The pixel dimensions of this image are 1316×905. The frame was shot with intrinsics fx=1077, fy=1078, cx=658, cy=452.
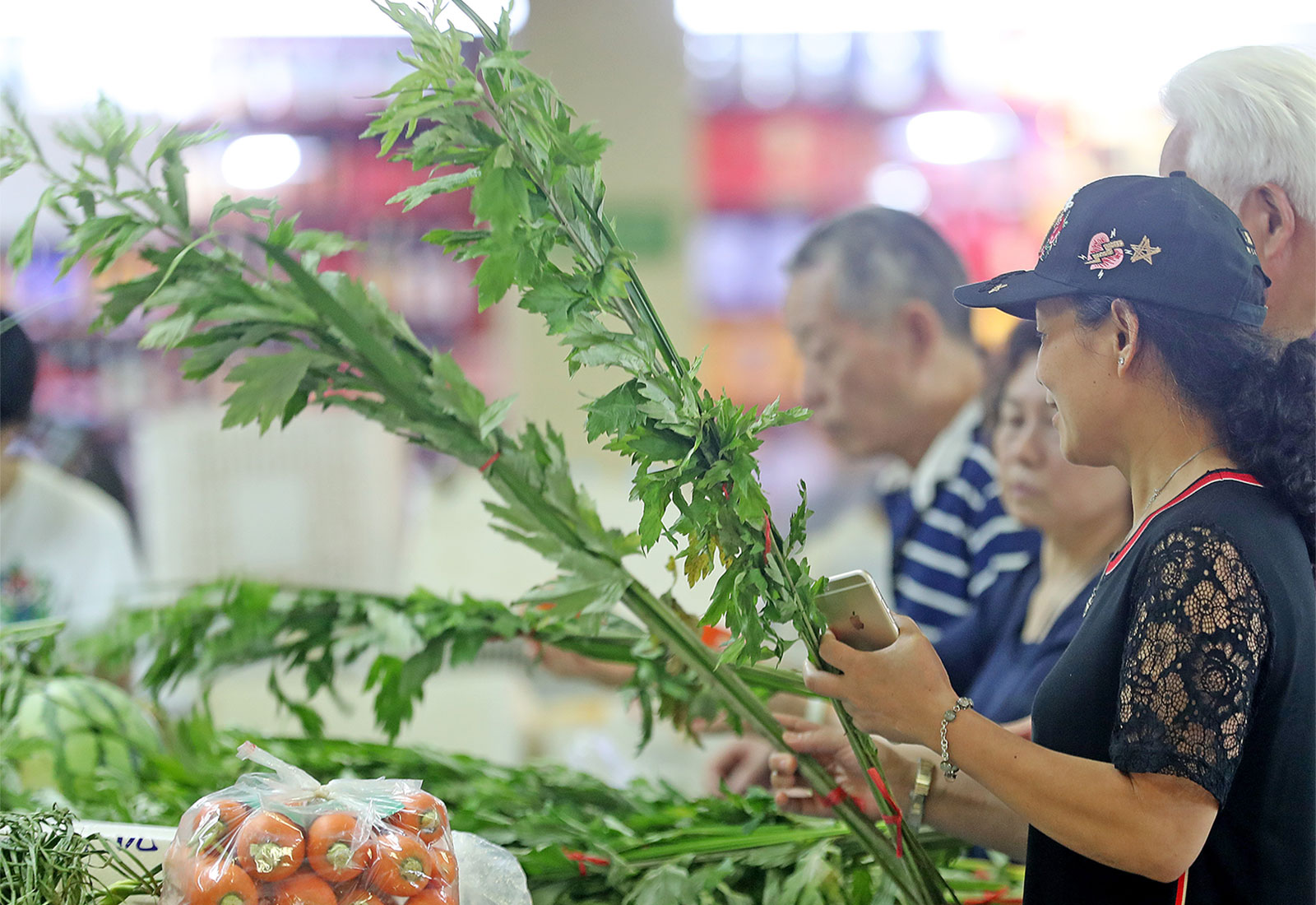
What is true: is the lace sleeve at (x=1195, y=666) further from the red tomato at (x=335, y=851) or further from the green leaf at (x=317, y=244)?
the green leaf at (x=317, y=244)

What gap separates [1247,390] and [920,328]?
1190 millimetres

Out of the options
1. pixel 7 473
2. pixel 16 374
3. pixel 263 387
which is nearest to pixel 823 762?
pixel 263 387

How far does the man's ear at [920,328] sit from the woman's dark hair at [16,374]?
1.44m

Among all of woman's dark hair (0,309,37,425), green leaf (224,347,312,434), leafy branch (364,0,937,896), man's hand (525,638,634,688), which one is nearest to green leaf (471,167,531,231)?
leafy branch (364,0,937,896)

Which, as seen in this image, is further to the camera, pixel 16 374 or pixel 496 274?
pixel 16 374

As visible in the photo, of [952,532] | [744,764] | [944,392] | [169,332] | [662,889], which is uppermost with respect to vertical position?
[169,332]

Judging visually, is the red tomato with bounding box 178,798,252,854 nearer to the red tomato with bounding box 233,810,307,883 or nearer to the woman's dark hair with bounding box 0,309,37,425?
the red tomato with bounding box 233,810,307,883

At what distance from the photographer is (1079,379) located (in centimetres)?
90

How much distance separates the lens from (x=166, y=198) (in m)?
1.04

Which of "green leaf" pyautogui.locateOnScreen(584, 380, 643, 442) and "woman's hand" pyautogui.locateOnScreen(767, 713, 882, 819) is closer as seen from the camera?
"green leaf" pyautogui.locateOnScreen(584, 380, 643, 442)

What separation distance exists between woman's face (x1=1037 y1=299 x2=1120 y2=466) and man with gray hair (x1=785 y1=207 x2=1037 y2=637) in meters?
0.94

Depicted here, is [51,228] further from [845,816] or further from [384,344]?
[845,816]

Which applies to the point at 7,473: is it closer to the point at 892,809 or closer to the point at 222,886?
the point at 222,886

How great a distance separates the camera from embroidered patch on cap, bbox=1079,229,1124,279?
0.87 m
